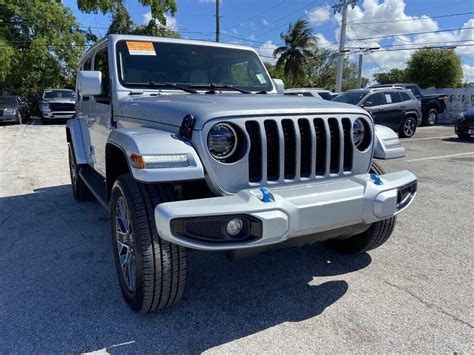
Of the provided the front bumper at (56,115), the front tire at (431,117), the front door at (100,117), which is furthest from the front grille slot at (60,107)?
the front tire at (431,117)

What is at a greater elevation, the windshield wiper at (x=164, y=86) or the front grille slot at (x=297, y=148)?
the windshield wiper at (x=164, y=86)

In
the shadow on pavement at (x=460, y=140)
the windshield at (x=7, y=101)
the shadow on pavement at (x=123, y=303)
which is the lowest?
the shadow on pavement at (x=123, y=303)

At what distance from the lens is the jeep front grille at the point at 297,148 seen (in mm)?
2398

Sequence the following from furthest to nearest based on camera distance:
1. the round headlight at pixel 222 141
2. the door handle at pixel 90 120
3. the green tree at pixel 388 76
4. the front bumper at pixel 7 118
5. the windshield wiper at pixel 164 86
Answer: the green tree at pixel 388 76 → the front bumper at pixel 7 118 → the door handle at pixel 90 120 → the windshield wiper at pixel 164 86 → the round headlight at pixel 222 141

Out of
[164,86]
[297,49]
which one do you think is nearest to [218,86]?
[164,86]

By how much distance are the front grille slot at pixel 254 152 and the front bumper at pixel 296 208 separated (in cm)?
15

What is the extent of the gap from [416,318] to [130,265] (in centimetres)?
198

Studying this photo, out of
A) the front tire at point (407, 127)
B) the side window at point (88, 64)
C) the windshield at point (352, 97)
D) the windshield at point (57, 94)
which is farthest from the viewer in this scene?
the windshield at point (57, 94)

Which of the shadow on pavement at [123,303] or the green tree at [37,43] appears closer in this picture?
the shadow on pavement at [123,303]

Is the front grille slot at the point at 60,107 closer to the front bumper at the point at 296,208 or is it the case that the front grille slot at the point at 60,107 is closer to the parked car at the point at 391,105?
the parked car at the point at 391,105

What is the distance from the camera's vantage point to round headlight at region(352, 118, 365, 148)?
2.81m

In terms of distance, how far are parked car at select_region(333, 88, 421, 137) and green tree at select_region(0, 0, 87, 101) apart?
1981 cm

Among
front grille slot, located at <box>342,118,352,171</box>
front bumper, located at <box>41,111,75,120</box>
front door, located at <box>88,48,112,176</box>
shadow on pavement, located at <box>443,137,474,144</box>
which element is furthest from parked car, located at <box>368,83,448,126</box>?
front grille slot, located at <box>342,118,352,171</box>

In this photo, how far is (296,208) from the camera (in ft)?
7.14
